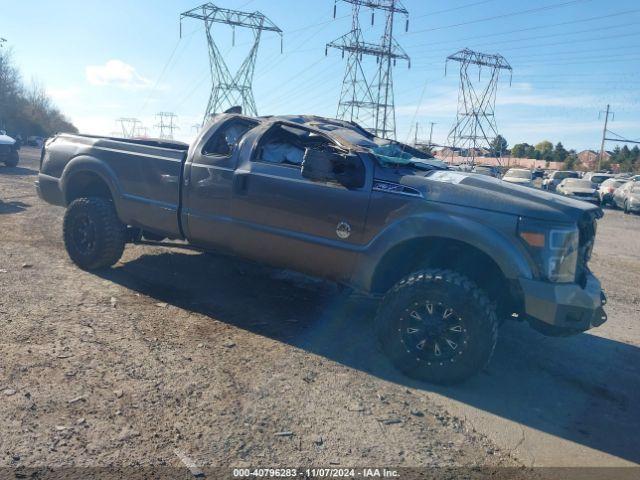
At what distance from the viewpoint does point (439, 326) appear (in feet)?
13.9

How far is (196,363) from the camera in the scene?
4.30 meters

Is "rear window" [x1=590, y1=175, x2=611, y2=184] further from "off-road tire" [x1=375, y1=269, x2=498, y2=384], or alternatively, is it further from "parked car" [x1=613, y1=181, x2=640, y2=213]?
"off-road tire" [x1=375, y1=269, x2=498, y2=384]

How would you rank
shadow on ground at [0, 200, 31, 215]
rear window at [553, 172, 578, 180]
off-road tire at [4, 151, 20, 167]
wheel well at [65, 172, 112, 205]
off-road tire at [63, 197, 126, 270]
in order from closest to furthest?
off-road tire at [63, 197, 126, 270]
wheel well at [65, 172, 112, 205]
shadow on ground at [0, 200, 31, 215]
off-road tire at [4, 151, 20, 167]
rear window at [553, 172, 578, 180]

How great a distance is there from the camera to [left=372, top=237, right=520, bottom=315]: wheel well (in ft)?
14.8

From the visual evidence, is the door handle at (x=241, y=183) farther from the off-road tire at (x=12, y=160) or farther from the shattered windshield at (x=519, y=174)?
the shattered windshield at (x=519, y=174)

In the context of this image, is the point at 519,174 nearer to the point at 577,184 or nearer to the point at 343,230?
the point at 577,184

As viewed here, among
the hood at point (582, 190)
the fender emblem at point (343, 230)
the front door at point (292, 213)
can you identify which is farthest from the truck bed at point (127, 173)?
the hood at point (582, 190)

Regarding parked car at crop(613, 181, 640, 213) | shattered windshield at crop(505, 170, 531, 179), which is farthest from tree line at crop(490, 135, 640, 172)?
parked car at crop(613, 181, 640, 213)

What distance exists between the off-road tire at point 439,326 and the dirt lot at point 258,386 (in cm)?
16


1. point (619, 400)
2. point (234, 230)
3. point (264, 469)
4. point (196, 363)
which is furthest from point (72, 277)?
point (619, 400)

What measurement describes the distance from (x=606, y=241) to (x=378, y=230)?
11.4 m

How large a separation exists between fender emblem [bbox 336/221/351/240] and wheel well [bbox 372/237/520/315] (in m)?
0.37

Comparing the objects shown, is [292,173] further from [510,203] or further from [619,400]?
[619,400]

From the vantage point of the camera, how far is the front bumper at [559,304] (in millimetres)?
4035
